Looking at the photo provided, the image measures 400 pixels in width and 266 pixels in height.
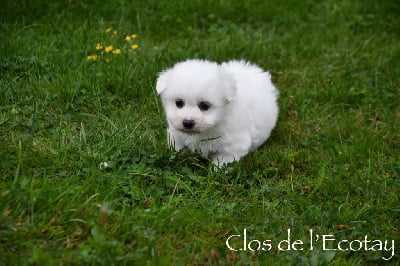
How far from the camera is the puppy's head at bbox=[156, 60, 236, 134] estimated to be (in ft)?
12.6

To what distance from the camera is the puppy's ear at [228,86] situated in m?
3.94

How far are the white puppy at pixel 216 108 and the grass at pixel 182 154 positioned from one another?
0.14m

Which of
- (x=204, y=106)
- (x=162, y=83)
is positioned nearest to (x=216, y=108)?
(x=204, y=106)

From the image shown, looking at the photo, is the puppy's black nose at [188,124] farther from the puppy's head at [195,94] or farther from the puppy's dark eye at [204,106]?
the puppy's dark eye at [204,106]

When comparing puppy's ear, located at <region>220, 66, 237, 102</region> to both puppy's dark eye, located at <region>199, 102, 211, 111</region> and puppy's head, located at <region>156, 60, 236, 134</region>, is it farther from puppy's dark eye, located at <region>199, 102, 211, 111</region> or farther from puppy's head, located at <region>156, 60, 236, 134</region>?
puppy's dark eye, located at <region>199, 102, 211, 111</region>

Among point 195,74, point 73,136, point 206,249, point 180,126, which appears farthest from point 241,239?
point 73,136

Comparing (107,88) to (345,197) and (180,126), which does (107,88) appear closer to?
(180,126)

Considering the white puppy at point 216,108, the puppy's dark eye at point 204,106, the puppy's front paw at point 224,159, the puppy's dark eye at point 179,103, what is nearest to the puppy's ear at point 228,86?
the white puppy at point 216,108

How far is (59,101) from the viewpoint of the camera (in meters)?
4.54

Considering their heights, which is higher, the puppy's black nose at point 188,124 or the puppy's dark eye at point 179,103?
the puppy's dark eye at point 179,103

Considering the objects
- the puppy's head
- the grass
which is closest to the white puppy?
the puppy's head

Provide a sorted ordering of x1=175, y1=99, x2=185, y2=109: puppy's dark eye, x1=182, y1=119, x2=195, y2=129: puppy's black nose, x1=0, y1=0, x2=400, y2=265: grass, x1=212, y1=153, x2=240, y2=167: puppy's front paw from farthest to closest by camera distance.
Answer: x1=212, y1=153, x2=240, y2=167: puppy's front paw
x1=175, y1=99, x2=185, y2=109: puppy's dark eye
x1=182, y1=119, x2=195, y2=129: puppy's black nose
x1=0, y1=0, x2=400, y2=265: grass

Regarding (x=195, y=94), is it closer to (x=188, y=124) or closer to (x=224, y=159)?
(x=188, y=124)

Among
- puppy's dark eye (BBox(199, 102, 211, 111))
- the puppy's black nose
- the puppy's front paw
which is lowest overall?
the puppy's black nose
